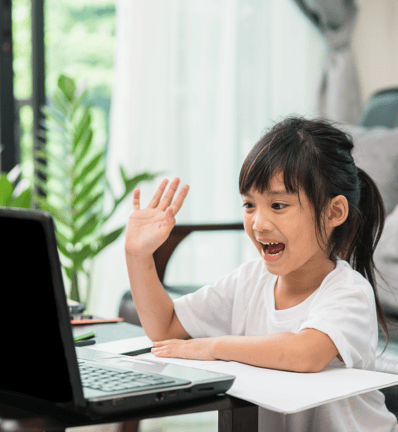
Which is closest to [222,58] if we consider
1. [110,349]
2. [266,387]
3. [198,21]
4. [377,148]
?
[198,21]

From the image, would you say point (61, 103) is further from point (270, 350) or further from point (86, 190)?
point (270, 350)

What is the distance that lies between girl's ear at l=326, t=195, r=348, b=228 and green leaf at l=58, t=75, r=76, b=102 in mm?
1452

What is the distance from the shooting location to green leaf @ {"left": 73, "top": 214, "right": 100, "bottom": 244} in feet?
7.07

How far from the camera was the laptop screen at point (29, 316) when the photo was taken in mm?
516

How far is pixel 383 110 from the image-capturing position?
214cm

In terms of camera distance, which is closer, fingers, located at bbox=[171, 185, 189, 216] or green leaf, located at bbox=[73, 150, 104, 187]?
fingers, located at bbox=[171, 185, 189, 216]

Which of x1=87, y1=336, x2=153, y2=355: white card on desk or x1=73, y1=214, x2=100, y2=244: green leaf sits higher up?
x1=87, y1=336, x2=153, y2=355: white card on desk

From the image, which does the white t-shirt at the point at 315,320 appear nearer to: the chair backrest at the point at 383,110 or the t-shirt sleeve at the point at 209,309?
the t-shirt sleeve at the point at 209,309

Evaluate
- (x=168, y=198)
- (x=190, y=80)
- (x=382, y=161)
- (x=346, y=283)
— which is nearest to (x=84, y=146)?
(x=190, y=80)

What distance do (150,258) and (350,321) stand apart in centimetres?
37

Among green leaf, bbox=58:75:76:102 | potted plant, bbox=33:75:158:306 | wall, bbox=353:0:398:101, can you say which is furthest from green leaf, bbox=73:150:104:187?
wall, bbox=353:0:398:101

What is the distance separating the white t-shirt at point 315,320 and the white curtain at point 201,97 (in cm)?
136

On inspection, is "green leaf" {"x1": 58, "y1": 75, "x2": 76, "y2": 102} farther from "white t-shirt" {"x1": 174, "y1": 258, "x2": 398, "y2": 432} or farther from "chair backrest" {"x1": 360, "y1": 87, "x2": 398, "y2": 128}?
"white t-shirt" {"x1": 174, "y1": 258, "x2": 398, "y2": 432}

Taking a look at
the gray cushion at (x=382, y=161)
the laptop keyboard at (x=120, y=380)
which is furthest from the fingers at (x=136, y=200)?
the gray cushion at (x=382, y=161)
